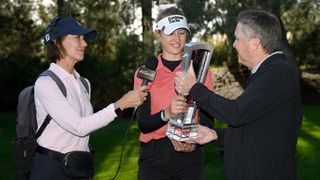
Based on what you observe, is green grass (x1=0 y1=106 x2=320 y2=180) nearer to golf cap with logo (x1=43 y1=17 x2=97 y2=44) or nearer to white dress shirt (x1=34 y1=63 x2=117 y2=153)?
white dress shirt (x1=34 y1=63 x2=117 y2=153)

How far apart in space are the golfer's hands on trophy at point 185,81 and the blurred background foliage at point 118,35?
29.8 feet

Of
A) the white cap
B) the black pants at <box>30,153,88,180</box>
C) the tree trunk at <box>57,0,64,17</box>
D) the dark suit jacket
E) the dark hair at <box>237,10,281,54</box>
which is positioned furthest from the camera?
the tree trunk at <box>57,0,64,17</box>

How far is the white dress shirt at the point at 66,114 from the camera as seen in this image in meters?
3.49

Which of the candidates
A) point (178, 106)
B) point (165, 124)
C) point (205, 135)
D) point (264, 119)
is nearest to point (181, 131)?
point (178, 106)

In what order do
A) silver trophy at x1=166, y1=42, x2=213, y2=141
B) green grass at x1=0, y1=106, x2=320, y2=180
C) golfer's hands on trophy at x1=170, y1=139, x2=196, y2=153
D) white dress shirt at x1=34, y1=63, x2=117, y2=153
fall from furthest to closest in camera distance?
green grass at x1=0, y1=106, x2=320, y2=180, golfer's hands on trophy at x1=170, y1=139, x2=196, y2=153, white dress shirt at x1=34, y1=63, x2=117, y2=153, silver trophy at x1=166, y1=42, x2=213, y2=141

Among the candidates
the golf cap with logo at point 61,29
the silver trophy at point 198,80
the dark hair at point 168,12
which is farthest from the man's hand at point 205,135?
the golf cap with logo at point 61,29

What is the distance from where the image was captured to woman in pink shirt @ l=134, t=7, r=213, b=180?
385cm

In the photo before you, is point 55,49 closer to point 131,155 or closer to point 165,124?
point 165,124

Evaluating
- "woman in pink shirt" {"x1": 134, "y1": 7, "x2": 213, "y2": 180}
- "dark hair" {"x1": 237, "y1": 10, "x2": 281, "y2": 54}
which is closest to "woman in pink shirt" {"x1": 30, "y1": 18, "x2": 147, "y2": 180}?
"woman in pink shirt" {"x1": 134, "y1": 7, "x2": 213, "y2": 180}

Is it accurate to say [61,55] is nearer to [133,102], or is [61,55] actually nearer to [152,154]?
[133,102]

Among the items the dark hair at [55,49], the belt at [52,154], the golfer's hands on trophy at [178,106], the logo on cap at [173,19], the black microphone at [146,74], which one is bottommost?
the belt at [52,154]

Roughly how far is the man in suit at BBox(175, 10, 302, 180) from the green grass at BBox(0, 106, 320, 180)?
5.33 metres

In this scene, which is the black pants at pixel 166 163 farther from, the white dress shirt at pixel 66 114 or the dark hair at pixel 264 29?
the dark hair at pixel 264 29

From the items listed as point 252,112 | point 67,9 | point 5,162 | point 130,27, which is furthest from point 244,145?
A: point 67,9
